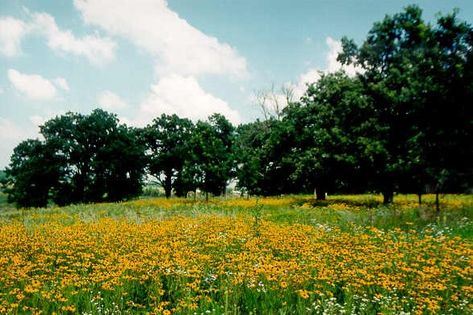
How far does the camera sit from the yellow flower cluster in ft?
17.4

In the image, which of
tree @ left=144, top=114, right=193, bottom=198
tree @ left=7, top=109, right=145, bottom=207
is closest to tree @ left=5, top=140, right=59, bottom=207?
tree @ left=7, top=109, right=145, bottom=207

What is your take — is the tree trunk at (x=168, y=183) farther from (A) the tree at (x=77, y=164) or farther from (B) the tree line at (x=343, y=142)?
(A) the tree at (x=77, y=164)

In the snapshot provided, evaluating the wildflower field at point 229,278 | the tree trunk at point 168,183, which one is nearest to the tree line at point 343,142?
the tree trunk at point 168,183

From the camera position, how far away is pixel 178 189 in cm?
6284

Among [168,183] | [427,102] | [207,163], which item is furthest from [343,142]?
[168,183]

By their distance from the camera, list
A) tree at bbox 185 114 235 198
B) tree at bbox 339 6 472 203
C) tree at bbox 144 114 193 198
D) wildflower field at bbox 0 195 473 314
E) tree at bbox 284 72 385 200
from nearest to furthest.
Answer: wildflower field at bbox 0 195 473 314
tree at bbox 339 6 472 203
tree at bbox 284 72 385 200
tree at bbox 185 114 235 198
tree at bbox 144 114 193 198

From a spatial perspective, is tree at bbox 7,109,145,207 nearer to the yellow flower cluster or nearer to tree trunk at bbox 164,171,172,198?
tree trunk at bbox 164,171,172,198

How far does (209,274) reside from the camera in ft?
20.3

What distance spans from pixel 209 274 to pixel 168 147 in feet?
201

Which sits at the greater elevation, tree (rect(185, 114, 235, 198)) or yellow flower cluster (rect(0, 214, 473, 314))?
tree (rect(185, 114, 235, 198))

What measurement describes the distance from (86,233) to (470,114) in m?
13.8

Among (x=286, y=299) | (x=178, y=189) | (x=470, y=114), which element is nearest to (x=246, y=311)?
(x=286, y=299)

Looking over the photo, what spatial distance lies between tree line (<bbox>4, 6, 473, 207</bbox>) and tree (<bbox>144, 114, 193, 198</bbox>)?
1842 mm

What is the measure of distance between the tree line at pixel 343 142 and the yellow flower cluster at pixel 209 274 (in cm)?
940
